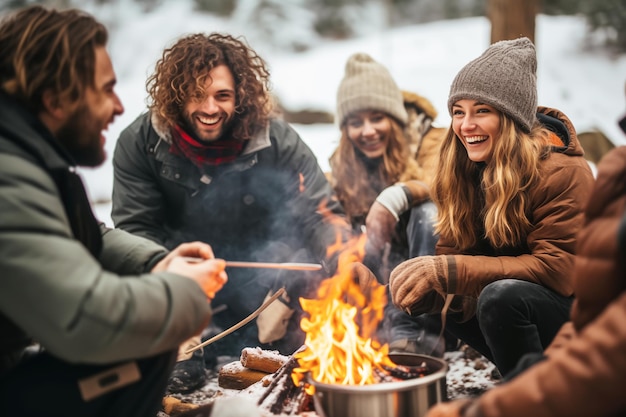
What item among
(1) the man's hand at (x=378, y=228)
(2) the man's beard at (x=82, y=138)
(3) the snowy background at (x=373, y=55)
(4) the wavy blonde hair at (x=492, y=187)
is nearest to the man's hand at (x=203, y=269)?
(2) the man's beard at (x=82, y=138)

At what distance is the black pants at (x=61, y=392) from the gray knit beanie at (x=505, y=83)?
2.07 meters

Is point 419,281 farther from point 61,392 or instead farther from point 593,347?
point 61,392

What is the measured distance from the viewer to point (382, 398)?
2412 millimetres

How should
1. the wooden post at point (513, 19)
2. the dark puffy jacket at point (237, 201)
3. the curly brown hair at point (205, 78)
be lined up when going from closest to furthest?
the curly brown hair at point (205, 78) < the dark puffy jacket at point (237, 201) < the wooden post at point (513, 19)

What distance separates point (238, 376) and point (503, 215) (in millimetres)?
1738

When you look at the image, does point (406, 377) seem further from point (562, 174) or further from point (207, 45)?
point (207, 45)

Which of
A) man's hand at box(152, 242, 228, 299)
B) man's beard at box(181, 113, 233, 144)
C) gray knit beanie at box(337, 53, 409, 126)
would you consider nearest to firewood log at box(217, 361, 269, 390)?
man's hand at box(152, 242, 228, 299)

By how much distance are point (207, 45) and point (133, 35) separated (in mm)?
12746

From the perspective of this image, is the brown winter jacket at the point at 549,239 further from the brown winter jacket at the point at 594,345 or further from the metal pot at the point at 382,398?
the brown winter jacket at the point at 594,345

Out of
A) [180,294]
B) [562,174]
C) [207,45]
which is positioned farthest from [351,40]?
[180,294]

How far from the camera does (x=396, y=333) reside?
4074 mm

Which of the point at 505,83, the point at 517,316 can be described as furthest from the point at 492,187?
the point at 517,316

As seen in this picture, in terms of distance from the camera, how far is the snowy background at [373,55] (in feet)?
36.3

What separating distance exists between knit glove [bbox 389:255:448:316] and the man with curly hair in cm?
91
